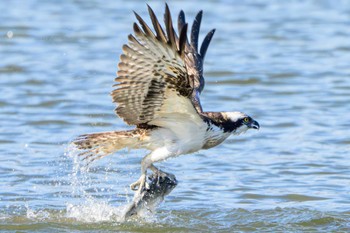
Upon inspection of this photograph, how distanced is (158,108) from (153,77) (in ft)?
1.48

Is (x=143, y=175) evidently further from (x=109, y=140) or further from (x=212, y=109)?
(x=212, y=109)

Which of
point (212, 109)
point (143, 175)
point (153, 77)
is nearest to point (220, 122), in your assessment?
point (143, 175)

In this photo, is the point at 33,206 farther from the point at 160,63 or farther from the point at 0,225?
the point at 160,63

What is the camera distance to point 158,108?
7.67 meters

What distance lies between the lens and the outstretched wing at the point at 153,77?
695 cm

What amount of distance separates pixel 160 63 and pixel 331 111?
516 cm

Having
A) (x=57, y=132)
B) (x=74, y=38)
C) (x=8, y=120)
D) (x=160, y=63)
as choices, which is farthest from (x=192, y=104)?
(x=74, y=38)

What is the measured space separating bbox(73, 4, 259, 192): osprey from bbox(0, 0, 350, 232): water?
674mm

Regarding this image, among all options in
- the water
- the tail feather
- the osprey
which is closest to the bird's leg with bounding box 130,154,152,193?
the osprey

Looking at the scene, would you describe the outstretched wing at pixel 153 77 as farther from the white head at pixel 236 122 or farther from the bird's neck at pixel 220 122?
the white head at pixel 236 122

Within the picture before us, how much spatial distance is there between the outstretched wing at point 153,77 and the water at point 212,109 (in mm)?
1035

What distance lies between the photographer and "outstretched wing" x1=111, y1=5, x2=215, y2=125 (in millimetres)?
6945

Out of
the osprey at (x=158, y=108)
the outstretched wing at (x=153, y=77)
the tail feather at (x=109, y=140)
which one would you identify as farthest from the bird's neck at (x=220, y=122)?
the tail feather at (x=109, y=140)

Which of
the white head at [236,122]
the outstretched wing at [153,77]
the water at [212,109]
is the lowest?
the water at [212,109]
